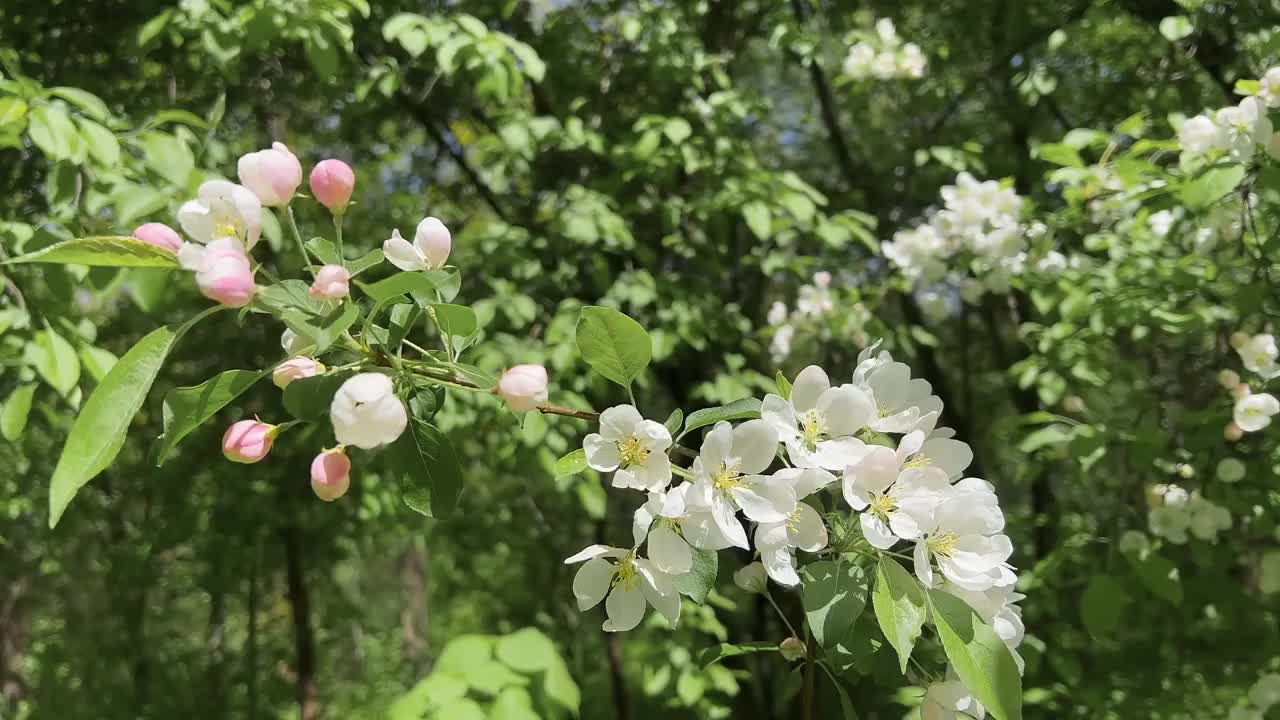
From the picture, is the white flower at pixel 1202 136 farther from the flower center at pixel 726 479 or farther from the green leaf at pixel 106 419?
the green leaf at pixel 106 419

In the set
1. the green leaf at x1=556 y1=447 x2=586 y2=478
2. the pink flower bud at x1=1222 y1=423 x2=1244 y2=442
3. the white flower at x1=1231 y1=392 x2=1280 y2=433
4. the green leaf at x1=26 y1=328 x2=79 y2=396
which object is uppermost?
the green leaf at x1=556 y1=447 x2=586 y2=478

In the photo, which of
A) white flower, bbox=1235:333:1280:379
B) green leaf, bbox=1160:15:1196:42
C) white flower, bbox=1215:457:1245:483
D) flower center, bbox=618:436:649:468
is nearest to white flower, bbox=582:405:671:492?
flower center, bbox=618:436:649:468

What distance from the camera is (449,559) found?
20.2 ft

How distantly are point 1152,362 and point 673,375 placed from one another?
1.79 meters

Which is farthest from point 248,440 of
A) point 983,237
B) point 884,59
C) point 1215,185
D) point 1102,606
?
point 884,59

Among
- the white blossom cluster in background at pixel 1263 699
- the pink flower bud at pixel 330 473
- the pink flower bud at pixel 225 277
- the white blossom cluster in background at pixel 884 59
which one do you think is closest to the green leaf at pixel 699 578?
the pink flower bud at pixel 330 473

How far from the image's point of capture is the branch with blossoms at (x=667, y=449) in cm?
70

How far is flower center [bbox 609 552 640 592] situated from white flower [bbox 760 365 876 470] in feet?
0.67

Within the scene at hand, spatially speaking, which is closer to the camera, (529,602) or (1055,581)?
(1055,581)

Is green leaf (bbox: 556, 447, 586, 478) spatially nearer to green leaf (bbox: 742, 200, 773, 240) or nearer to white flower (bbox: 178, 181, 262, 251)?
white flower (bbox: 178, 181, 262, 251)

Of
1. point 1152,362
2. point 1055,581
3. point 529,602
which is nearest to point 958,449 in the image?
point 1055,581

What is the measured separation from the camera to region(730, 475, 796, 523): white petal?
74 centimetres

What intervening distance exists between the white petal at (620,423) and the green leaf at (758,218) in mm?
1563

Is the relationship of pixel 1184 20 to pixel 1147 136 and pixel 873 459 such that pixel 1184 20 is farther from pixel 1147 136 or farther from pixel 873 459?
pixel 873 459
